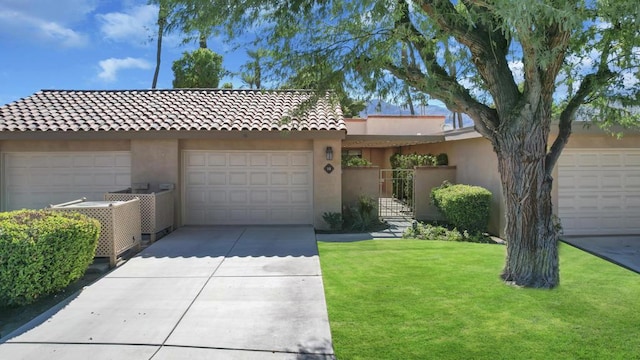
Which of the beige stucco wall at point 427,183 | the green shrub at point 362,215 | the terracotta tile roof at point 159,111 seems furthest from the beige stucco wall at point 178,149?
the beige stucco wall at point 427,183

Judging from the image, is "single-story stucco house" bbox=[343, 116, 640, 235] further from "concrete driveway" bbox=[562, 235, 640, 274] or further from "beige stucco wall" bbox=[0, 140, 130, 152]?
"beige stucco wall" bbox=[0, 140, 130, 152]

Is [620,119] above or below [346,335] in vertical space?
above

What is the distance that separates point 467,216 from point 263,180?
5912mm

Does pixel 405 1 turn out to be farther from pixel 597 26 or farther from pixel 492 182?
pixel 492 182

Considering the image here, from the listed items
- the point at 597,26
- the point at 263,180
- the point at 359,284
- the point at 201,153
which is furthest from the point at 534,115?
the point at 201,153

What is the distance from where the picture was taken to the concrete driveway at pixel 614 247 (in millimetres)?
8633

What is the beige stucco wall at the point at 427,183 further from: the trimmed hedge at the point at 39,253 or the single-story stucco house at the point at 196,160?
the trimmed hedge at the point at 39,253

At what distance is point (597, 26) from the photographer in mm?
6387

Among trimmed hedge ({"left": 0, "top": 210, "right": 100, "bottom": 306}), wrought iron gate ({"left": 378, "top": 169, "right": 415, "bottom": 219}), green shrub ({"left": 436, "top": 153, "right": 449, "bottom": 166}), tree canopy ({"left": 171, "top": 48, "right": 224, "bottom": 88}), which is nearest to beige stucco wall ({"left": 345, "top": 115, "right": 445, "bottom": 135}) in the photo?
wrought iron gate ({"left": 378, "top": 169, "right": 415, "bottom": 219})

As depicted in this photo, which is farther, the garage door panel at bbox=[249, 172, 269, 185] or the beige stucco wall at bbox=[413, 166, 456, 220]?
the beige stucco wall at bbox=[413, 166, 456, 220]

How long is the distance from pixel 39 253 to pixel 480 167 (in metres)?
11.2

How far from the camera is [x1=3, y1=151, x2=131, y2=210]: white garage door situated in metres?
13.0

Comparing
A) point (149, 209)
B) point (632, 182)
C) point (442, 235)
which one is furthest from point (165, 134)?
point (632, 182)

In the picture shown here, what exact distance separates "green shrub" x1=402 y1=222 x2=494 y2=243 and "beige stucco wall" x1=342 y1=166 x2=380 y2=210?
253 cm
